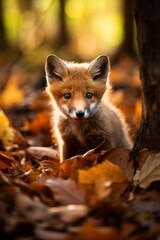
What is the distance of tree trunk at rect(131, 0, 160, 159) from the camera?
4020 millimetres

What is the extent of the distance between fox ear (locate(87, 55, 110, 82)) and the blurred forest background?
126 centimetres

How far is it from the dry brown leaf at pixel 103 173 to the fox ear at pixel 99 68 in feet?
6.61

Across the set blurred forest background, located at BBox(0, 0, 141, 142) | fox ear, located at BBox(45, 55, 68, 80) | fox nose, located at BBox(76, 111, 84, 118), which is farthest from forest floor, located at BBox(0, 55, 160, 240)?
blurred forest background, located at BBox(0, 0, 141, 142)

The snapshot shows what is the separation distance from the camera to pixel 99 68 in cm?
579

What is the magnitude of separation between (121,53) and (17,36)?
14663mm

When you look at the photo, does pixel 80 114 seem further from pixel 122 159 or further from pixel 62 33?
pixel 62 33

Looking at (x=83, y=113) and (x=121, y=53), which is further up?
(x=121, y=53)

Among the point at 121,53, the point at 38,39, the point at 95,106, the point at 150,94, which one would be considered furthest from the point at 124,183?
the point at 38,39

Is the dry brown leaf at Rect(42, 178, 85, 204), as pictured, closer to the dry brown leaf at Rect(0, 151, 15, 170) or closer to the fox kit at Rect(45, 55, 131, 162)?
the dry brown leaf at Rect(0, 151, 15, 170)

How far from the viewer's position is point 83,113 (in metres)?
5.24

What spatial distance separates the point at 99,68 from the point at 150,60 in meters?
1.73

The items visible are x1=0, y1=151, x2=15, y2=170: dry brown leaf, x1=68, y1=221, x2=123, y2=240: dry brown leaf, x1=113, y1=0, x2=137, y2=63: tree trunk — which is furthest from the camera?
x1=113, y1=0, x2=137, y2=63: tree trunk

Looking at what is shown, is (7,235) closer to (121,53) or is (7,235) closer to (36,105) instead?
(36,105)

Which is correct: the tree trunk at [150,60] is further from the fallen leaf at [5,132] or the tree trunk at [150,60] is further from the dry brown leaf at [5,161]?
the fallen leaf at [5,132]
